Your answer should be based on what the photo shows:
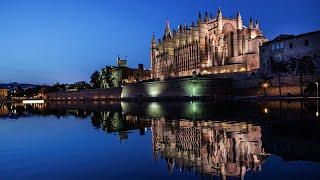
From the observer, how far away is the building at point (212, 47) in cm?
8544

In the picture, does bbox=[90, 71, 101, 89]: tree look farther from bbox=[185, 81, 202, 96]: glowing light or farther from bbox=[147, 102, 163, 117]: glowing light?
bbox=[147, 102, 163, 117]: glowing light

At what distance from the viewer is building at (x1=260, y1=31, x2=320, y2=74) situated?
65375 mm

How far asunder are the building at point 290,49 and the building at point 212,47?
24.8 ft

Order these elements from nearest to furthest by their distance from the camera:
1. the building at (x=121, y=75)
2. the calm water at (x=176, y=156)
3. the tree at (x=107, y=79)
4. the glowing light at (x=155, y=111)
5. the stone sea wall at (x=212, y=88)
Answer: the calm water at (x=176, y=156)
the glowing light at (x=155, y=111)
the stone sea wall at (x=212, y=88)
the building at (x=121, y=75)
the tree at (x=107, y=79)

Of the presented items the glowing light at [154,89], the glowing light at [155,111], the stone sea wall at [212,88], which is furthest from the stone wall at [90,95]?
the glowing light at [155,111]

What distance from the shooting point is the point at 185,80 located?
8056 cm

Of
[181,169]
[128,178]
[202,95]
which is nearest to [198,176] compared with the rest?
[181,169]

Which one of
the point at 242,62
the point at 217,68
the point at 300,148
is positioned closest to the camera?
the point at 300,148

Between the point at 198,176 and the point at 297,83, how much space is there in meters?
61.5

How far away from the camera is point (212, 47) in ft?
313

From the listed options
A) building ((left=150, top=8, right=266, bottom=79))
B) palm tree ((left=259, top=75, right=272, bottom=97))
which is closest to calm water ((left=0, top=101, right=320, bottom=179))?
palm tree ((left=259, top=75, right=272, bottom=97))

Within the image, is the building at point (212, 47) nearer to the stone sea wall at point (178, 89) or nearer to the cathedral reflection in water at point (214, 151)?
the stone sea wall at point (178, 89)

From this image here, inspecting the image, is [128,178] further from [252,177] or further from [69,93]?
[69,93]

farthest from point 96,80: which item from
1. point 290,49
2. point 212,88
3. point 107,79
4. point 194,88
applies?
point 290,49
